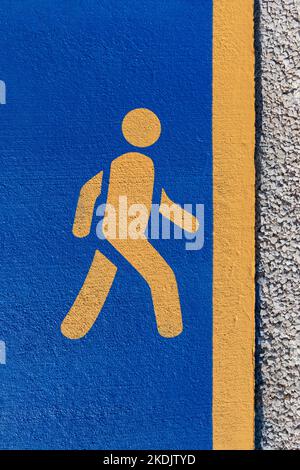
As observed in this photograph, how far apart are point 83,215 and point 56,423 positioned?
31.6 inches

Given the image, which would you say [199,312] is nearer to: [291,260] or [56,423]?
[291,260]

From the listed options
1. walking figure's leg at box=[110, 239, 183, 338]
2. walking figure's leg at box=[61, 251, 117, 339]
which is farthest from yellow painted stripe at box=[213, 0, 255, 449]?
walking figure's leg at box=[61, 251, 117, 339]

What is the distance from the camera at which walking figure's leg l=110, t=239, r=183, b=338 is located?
84.0 inches

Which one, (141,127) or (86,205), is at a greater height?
(141,127)

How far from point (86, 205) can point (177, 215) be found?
355 mm

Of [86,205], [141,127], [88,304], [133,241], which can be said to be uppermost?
[141,127]

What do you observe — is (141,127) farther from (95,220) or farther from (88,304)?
(88,304)

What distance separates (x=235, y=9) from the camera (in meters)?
2.17

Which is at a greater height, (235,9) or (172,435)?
(235,9)

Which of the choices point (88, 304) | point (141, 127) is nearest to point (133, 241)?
point (88, 304)

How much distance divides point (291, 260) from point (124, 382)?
2.60 feet

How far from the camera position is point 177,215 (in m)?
2.16

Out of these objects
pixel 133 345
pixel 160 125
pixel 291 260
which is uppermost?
pixel 160 125

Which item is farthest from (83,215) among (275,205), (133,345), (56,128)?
(275,205)
